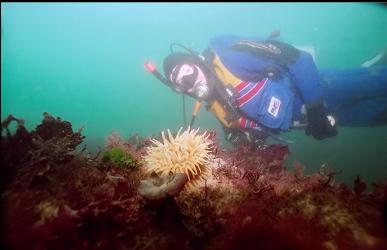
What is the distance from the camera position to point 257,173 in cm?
336

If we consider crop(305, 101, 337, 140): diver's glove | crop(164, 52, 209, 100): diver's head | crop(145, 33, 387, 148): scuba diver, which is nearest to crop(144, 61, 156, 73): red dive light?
crop(145, 33, 387, 148): scuba diver

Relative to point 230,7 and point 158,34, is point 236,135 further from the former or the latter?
point 158,34

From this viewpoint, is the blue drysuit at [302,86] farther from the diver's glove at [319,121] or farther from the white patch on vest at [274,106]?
the diver's glove at [319,121]

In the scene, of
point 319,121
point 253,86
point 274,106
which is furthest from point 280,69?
point 319,121

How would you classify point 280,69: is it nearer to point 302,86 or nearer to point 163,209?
point 302,86

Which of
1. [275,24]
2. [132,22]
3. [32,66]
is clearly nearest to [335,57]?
[275,24]

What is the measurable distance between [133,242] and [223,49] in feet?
20.8

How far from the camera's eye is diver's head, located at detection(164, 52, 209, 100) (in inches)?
284

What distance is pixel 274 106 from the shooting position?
285 inches

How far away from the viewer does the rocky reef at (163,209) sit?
2.48m

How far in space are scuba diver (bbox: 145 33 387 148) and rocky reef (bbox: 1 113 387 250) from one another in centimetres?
377

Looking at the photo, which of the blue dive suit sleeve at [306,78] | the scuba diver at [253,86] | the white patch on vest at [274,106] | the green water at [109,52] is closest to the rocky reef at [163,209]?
the scuba diver at [253,86]

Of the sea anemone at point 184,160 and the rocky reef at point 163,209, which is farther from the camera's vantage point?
the sea anemone at point 184,160

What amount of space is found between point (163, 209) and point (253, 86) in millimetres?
5286
